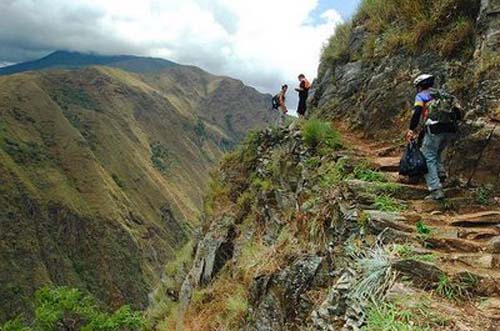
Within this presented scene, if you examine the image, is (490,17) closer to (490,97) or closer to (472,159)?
(490,97)

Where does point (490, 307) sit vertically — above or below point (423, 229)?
below

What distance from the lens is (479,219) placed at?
694 centimetres

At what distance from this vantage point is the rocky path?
534 centimetres

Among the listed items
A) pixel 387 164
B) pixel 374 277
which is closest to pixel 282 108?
pixel 387 164

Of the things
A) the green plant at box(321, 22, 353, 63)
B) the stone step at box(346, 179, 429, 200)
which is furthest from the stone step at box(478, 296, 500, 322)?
the green plant at box(321, 22, 353, 63)

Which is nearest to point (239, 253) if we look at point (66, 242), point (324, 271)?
point (324, 271)

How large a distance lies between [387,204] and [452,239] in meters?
1.38

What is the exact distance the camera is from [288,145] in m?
13.0

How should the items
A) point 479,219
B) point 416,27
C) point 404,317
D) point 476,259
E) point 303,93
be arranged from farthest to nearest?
1. point 303,93
2. point 416,27
3. point 479,219
4. point 476,259
5. point 404,317

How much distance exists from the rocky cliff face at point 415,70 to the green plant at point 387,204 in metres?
1.41

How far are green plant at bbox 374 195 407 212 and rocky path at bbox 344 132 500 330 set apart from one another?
0.35 feet

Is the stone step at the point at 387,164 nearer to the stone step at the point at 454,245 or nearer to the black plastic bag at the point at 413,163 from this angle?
the black plastic bag at the point at 413,163

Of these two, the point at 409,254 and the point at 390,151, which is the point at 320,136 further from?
the point at 409,254

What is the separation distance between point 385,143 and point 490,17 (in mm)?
3309
